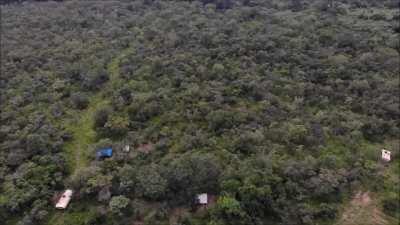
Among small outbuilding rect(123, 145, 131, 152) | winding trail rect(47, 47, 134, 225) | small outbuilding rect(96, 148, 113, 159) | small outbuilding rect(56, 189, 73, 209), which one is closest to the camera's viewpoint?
winding trail rect(47, 47, 134, 225)

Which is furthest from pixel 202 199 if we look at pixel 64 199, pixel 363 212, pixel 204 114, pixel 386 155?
pixel 386 155

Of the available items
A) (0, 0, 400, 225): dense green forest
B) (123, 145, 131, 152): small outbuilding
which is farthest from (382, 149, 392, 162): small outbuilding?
(123, 145, 131, 152): small outbuilding

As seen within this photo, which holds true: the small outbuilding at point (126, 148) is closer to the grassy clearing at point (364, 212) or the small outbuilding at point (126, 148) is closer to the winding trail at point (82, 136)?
the winding trail at point (82, 136)

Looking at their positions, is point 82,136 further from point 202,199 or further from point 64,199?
point 202,199

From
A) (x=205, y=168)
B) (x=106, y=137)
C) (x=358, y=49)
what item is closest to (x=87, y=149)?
(x=106, y=137)

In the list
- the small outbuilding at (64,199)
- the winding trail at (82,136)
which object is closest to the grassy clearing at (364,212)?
the winding trail at (82,136)

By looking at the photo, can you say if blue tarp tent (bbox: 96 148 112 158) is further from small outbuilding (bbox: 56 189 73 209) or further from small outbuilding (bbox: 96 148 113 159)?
small outbuilding (bbox: 56 189 73 209)
